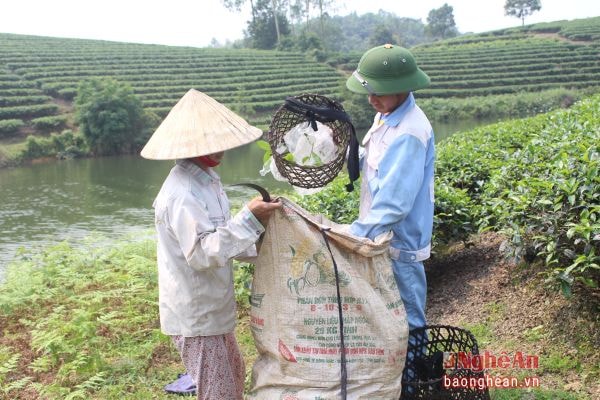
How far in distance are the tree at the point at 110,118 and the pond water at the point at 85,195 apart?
45.5 inches

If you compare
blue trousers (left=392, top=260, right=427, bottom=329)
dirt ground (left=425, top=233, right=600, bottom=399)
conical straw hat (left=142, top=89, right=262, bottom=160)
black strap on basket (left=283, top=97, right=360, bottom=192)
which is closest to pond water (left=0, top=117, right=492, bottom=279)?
dirt ground (left=425, top=233, right=600, bottom=399)

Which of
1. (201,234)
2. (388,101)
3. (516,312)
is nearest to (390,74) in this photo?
(388,101)

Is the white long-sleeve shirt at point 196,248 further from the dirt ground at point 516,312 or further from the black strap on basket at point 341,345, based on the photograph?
the dirt ground at point 516,312

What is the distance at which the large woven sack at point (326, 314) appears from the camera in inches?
84.1

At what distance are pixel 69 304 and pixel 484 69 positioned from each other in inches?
1688

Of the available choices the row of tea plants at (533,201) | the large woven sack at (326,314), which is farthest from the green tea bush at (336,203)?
the large woven sack at (326,314)

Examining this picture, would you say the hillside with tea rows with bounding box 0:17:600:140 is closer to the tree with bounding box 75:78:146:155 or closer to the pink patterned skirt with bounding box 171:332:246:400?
the tree with bounding box 75:78:146:155

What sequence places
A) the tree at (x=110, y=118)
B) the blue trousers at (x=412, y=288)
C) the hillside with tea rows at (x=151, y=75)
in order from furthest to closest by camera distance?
the hillside with tea rows at (x=151, y=75) → the tree at (x=110, y=118) → the blue trousers at (x=412, y=288)

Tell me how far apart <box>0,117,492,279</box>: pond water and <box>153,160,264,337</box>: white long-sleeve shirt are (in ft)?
27.6

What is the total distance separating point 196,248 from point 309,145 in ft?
2.22

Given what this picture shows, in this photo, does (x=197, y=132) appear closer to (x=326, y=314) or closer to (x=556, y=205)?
(x=326, y=314)

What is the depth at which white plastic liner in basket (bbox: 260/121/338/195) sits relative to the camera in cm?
250

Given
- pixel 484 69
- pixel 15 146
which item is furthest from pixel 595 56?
pixel 15 146

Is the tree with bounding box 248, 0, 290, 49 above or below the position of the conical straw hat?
above
